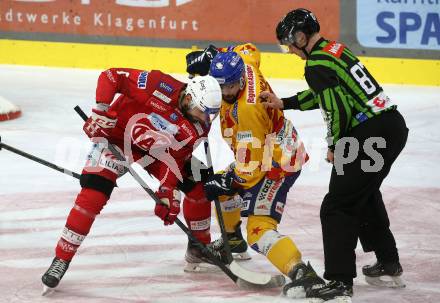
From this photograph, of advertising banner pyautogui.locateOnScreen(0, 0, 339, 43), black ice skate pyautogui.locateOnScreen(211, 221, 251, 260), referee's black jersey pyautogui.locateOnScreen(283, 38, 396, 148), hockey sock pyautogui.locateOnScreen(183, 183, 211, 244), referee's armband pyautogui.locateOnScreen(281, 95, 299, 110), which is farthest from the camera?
advertising banner pyautogui.locateOnScreen(0, 0, 339, 43)

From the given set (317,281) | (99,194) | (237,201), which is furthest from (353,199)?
(99,194)

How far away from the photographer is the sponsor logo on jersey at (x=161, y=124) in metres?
4.28

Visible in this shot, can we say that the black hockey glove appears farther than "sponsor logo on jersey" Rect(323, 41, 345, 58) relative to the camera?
Yes

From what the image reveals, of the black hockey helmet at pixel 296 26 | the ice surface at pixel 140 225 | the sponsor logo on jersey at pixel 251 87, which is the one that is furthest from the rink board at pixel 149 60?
the black hockey helmet at pixel 296 26

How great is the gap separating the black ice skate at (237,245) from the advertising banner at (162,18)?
494 centimetres

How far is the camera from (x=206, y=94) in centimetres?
410

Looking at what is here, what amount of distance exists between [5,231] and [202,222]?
116cm

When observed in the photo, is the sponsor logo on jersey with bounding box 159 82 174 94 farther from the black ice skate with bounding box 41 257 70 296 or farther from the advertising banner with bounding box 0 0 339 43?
the advertising banner with bounding box 0 0 339 43

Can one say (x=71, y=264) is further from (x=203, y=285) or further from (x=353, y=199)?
(x=353, y=199)

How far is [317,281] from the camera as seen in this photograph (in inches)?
163

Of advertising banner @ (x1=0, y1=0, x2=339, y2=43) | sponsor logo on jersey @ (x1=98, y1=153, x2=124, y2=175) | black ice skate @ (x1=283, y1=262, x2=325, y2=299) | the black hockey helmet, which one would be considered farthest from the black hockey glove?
advertising banner @ (x1=0, y1=0, x2=339, y2=43)

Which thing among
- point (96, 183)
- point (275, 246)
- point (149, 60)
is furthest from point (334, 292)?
point (149, 60)

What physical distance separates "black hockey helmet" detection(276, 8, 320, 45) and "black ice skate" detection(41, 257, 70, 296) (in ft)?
4.48

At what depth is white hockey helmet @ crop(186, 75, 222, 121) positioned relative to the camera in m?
4.10
